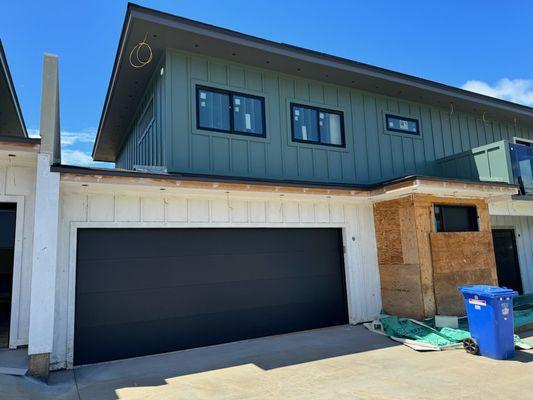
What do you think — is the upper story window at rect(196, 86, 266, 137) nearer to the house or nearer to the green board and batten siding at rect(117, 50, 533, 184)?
the house

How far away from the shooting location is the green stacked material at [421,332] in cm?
673

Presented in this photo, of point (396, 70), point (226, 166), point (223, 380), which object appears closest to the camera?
point (223, 380)

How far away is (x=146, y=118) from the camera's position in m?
9.77

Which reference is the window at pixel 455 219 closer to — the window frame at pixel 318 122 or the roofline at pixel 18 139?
the window frame at pixel 318 122

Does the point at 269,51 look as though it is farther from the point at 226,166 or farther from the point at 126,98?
the point at 126,98

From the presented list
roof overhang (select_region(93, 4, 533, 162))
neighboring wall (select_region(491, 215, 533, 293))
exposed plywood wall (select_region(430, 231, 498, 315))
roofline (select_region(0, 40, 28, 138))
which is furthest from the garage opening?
neighboring wall (select_region(491, 215, 533, 293))

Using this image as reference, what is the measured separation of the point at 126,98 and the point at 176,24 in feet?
13.0

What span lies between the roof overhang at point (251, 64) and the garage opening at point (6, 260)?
3919mm

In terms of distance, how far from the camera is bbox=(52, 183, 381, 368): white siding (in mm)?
6102

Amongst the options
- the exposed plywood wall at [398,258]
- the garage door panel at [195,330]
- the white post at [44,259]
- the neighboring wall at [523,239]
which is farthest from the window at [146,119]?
the neighboring wall at [523,239]

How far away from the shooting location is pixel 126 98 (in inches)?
412

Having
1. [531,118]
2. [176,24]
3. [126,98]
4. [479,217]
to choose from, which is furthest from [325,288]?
[531,118]

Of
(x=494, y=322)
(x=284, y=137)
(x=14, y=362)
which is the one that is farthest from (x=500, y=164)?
(x=14, y=362)

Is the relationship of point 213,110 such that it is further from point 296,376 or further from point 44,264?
point 296,376
